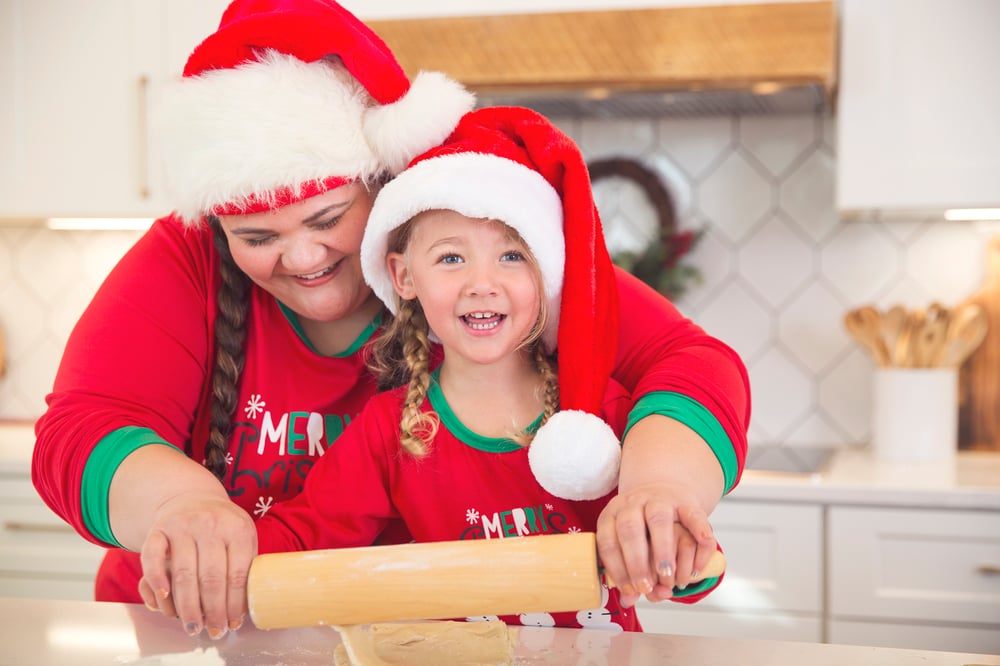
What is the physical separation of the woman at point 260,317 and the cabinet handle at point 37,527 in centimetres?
111

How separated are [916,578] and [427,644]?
1.27m

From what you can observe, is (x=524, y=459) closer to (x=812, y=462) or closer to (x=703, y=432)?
(x=703, y=432)

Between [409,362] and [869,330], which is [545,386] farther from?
[869,330]

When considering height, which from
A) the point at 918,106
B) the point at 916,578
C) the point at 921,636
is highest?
the point at 918,106

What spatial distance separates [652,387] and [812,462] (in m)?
1.26

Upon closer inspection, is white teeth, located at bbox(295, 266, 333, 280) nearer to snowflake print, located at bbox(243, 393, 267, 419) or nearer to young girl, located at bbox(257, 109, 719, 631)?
young girl, located at bbox(257, 109, 719, 631)

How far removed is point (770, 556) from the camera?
5.83ft

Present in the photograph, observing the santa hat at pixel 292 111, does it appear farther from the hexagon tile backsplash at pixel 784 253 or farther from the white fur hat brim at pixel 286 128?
the hexagon tile backsplash at pixel 784 253

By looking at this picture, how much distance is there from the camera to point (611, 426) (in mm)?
931

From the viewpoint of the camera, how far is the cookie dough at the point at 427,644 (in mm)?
729

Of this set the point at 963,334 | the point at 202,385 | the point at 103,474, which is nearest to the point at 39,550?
the point at 202,385

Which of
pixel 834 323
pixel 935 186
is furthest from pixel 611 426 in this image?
pixel 834 323

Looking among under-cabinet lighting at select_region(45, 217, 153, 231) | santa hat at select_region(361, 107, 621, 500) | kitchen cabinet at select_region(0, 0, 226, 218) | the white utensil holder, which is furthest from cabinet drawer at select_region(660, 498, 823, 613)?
under-cabinet lighting at select_region(45, 217, 153, 231)

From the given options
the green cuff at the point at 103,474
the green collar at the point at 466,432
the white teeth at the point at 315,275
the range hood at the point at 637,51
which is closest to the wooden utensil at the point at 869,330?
the range hood at the point at 637,51
